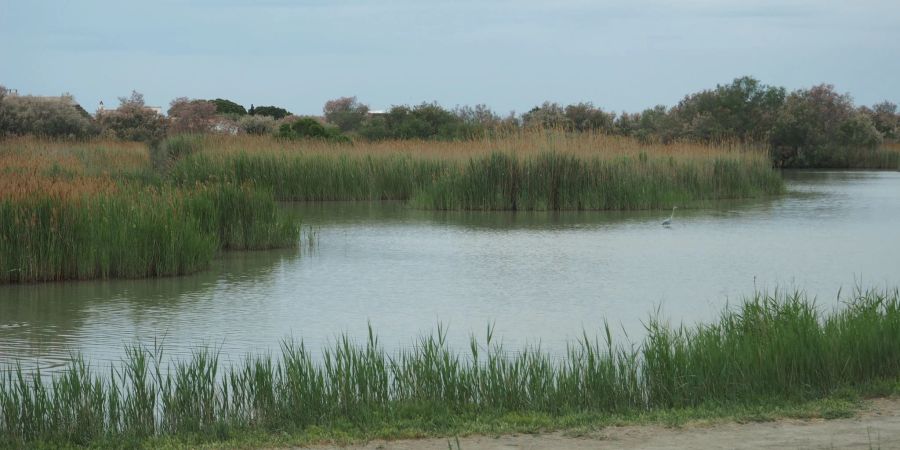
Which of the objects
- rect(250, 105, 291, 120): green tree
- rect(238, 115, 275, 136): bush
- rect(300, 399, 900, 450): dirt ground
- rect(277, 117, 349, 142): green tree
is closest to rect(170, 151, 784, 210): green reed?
rect(277, 117, 349, 142): green tree

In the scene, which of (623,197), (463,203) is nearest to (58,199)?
(463,203)

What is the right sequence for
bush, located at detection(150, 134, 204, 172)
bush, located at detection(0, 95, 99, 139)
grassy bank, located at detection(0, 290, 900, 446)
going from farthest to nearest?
bush, located at detection(0, 95, 99, 139)
bush, located at detection(150, 134, 204, 172)
grassy bank, located at detection(0, 290, 900, 446)

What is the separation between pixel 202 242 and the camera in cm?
1356

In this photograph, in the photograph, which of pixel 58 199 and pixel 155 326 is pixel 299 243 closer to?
pixel 58 199

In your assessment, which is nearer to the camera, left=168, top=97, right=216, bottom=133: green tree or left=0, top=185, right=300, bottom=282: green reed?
left=0, top=185, right=300, bottom=282: green reed

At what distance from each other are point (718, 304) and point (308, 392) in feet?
18.4

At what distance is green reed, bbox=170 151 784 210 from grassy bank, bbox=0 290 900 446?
48.0 feet

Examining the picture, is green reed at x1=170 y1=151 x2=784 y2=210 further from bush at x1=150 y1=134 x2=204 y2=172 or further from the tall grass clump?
bush at x1=150 y1=134 x2=204 y2=172

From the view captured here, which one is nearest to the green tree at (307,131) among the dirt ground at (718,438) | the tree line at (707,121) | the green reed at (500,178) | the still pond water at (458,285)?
the tree line at (707,121)

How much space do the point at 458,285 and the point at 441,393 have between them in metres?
5.87

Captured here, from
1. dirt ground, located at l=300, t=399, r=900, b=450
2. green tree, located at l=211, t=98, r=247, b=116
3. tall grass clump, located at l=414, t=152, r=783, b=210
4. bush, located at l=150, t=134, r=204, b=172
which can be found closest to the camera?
dirt ground, located at l=300, t=399, r=900, b=450

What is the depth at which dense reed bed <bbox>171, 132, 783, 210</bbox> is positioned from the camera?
76.1ft

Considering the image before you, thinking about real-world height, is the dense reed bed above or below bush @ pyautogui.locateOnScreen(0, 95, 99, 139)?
below

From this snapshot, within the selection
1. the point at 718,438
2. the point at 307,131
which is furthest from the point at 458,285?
the point at 307,131
